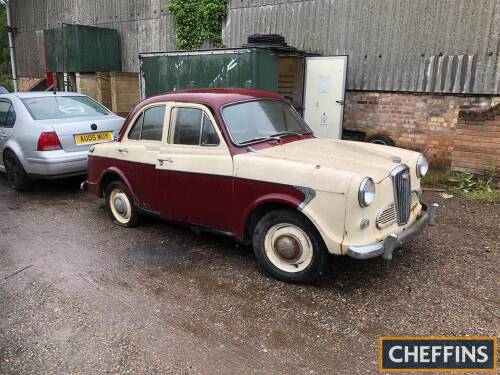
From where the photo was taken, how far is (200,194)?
441 centimetres

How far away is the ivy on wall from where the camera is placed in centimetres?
1068

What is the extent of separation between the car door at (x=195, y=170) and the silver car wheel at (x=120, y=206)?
0.81 m

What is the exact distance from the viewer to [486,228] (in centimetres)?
545

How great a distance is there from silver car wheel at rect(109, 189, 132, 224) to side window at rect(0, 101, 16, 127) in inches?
108

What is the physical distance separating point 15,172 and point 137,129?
3.21m

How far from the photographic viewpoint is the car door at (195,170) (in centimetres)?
423

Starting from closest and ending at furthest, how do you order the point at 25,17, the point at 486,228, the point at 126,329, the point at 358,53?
the point at 126,329 → the point at 486,228 → the point at 358,53 → the point at 25,17

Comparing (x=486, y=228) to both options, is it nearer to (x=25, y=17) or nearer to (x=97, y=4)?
(x=97, y=4)

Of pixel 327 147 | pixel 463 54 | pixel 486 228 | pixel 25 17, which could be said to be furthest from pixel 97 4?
pixel 486 228

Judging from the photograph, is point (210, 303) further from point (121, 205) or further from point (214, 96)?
point (121, 205)

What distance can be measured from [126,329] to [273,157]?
192 cm

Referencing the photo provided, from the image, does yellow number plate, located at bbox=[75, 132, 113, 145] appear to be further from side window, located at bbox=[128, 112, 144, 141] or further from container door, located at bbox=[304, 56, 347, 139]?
container door, located at bbox=[304, 56, 347, 139]

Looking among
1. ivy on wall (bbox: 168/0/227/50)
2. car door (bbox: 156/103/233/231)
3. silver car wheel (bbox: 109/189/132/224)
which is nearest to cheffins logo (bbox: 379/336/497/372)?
car door (bbox: 156/103/233/231)

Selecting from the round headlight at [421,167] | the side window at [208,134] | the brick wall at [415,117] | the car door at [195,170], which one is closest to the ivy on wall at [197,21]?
the brick wall at [415,117]
